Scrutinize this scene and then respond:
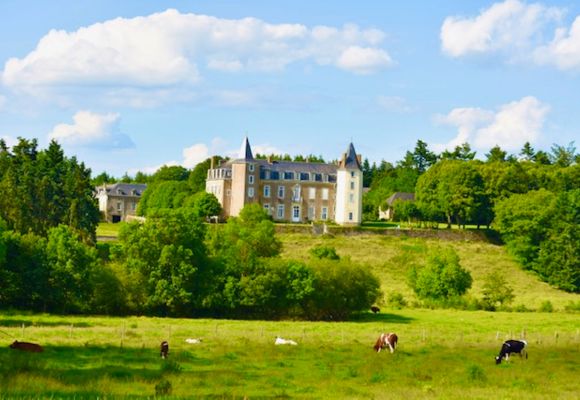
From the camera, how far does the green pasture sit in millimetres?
23000

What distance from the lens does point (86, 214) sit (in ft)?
257

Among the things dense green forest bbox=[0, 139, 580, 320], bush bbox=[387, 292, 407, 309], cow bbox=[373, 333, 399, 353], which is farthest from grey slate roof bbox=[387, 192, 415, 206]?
cow bbox=[373, 333, 399, 353]

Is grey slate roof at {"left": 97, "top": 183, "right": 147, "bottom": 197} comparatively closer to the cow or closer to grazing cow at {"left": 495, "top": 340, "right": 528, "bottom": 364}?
the cow

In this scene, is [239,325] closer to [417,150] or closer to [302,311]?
[302,311]

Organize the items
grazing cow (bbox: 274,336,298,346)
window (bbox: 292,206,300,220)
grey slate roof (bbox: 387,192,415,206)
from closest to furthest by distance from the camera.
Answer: grazing cow (bbox: 274,336,298,346) < window (bbox: 292,206,300,220) < grey slate roof (bbox: 387,192,415,206)

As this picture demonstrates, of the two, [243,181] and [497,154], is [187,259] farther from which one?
[497,154]

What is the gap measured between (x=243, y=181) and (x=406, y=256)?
24.4 m

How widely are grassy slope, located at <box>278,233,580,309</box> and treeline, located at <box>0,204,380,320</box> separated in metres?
16.4

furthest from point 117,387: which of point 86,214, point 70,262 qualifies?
point 86,214

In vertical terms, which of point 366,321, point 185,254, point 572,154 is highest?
→ point 572,154

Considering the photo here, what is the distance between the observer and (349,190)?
10112 centimetres

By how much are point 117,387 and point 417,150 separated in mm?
136868

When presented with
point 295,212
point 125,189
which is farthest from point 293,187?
point 125,189

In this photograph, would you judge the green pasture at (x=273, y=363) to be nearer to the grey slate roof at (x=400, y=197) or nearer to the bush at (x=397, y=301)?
the bush at (x=397, y=301)
